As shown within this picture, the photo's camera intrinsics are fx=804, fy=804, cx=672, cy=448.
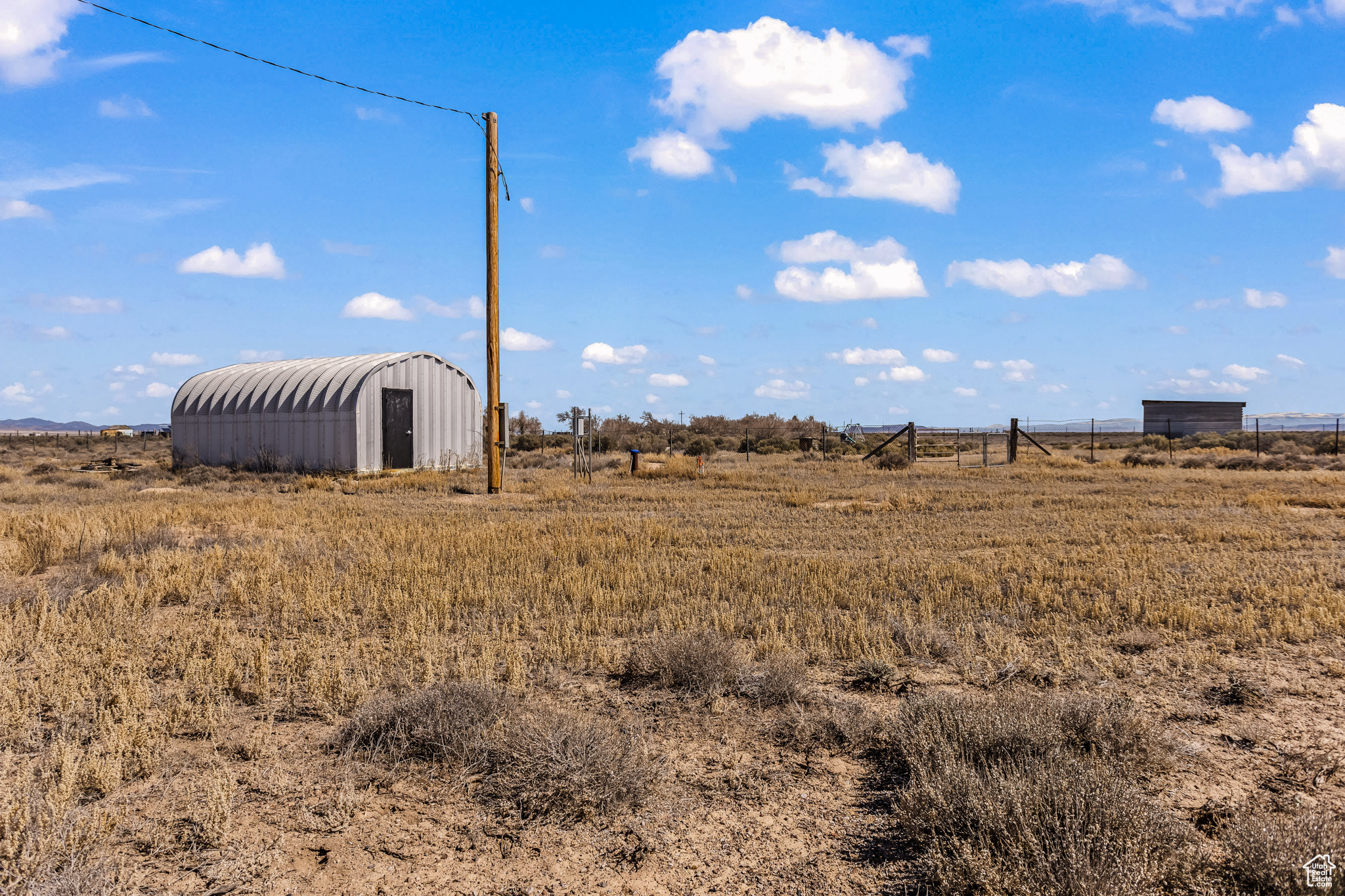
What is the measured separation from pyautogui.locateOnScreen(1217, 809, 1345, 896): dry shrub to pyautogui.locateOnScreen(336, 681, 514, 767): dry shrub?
12.0 feet

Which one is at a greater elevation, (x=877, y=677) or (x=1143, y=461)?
(x=1143, y=461)

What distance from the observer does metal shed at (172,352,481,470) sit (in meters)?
26.9

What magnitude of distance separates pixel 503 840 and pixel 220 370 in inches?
1484

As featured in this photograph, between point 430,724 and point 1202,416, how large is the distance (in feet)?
221

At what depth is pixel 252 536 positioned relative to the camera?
1268 cm

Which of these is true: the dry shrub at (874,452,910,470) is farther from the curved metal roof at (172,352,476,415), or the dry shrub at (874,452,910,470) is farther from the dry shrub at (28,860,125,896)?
the dry shrub at (28,860,125,896)

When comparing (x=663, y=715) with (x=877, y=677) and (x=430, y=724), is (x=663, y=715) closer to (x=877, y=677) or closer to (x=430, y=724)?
(x=430, y=724)

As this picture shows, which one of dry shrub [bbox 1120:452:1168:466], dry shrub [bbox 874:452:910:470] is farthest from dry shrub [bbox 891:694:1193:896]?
dry shrub [bbox 1120:452:1168:466]

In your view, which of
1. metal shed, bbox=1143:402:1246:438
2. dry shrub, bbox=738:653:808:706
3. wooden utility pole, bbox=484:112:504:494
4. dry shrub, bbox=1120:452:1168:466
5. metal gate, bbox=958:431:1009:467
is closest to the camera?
dry shrub, bbox=738:653:808:706

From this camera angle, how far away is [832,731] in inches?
199

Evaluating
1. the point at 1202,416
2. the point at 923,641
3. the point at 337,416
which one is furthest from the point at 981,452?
Result: the point at 923,641

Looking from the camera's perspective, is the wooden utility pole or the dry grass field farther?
the wooden utility pole

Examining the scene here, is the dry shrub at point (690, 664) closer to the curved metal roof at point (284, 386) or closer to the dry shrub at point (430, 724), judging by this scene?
the dry shrub at point (430, 724)
